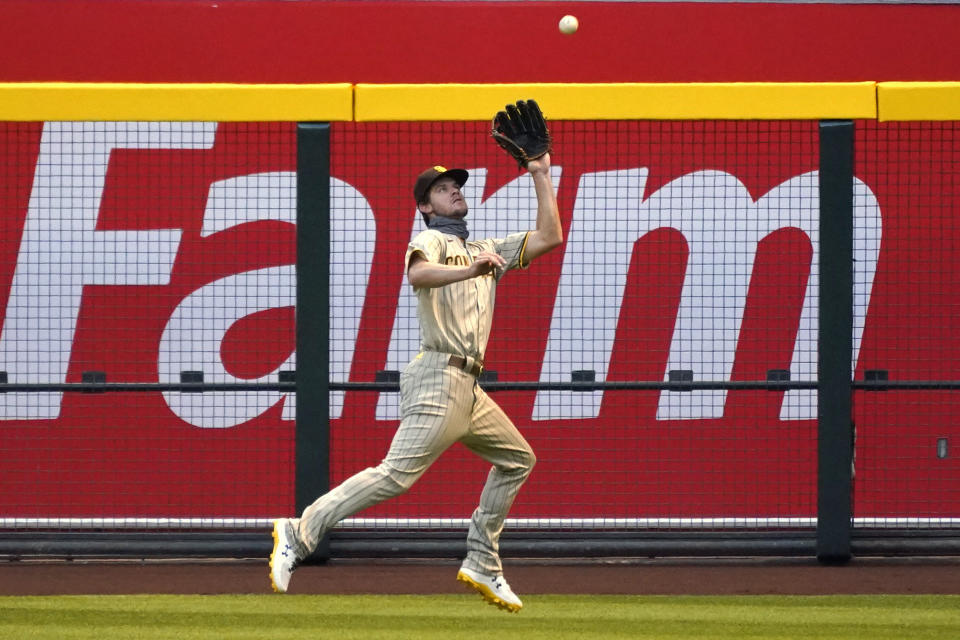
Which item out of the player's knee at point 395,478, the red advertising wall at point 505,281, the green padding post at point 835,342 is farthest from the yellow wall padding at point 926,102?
the player's knee at point 395,478

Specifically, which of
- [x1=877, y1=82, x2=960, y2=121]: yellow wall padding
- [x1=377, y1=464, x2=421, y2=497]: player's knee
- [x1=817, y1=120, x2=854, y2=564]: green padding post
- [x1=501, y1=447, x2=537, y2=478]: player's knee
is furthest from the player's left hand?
[x1=877, y1=82, x2=960, y2=121]: yellow wall padding

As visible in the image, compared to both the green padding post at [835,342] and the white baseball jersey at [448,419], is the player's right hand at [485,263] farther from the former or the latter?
the green padding post at [835,342]

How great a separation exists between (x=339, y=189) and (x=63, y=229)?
139cm

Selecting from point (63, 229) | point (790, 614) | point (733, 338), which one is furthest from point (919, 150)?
point (63, 229)

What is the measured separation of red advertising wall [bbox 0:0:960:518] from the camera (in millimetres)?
7219

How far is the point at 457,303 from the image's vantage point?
5.27 metres

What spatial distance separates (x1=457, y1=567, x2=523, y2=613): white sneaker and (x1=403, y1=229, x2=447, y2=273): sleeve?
118 cm

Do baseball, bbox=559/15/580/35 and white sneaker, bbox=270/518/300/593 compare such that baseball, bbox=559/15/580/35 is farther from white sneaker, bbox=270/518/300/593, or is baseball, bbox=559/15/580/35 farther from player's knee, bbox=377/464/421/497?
white sneaker, bbox=270/518/300/593

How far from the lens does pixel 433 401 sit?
519 centimetres

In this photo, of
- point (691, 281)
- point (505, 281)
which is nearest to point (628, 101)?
point (691, 281)

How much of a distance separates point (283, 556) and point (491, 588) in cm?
82

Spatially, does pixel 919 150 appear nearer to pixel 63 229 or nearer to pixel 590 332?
pixel 590 332

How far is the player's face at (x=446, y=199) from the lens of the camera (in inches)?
214

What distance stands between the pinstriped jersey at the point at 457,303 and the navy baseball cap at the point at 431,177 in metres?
0.21
